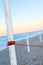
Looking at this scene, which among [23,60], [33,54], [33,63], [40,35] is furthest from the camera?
[40,35]

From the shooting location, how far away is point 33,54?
3600mm

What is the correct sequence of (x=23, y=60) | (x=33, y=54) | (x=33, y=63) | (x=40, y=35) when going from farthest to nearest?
(x=40, y=35) → (x=33, y=54) → (x=23, y=60) → (x=33, y=63)

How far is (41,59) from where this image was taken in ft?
10.6

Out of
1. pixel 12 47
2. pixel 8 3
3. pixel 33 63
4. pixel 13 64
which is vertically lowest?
pixel 33 63

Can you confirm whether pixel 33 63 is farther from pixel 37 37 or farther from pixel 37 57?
pixel 37 37

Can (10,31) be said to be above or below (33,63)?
above

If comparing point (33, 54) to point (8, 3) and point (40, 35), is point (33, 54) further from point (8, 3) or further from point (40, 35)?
point (8, 3)

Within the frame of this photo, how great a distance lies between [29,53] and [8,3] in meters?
2.68

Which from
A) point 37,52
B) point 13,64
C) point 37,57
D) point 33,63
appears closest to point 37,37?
point 37,52

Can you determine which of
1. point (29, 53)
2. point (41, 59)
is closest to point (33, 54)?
point (29, 53)

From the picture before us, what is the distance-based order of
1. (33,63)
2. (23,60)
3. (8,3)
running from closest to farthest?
(8,3) → (33,63) → (23,60)

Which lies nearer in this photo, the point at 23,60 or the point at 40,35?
the point at 23,60

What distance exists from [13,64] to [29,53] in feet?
8.42

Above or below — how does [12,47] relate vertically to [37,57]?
above
